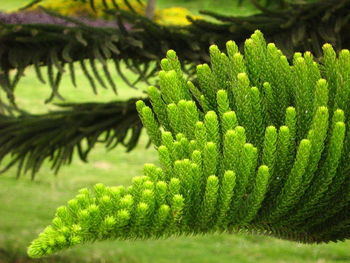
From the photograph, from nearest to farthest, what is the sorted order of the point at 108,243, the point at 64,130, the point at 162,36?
the point at 162,36 → the point at 64,130 → the point at 108,243

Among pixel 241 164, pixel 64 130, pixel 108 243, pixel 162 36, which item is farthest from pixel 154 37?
pixel 108 243

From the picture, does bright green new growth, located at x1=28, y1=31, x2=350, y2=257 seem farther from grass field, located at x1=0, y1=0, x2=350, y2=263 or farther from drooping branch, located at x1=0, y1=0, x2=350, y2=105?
grass field, located at x1=0, y1=0, x2=350, y2=263

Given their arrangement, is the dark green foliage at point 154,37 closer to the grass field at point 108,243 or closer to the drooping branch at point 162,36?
the drooping branch at point 162,36

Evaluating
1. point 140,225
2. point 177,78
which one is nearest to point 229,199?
point 140,225

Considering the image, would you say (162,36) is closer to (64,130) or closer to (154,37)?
(154,37)

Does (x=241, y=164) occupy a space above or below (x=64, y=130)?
above

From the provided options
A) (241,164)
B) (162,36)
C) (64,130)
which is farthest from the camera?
(64,130)

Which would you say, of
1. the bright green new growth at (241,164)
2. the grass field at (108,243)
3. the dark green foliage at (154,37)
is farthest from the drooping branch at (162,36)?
the grass field at (108,243)
